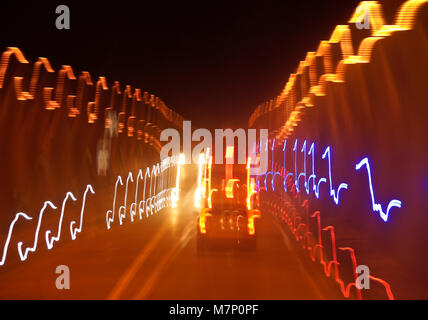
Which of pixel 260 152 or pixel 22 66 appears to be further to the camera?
pixel 260 152

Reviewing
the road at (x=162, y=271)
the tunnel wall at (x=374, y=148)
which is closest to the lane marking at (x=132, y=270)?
the road at (x=162, y=271)

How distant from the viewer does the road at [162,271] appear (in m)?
9.20

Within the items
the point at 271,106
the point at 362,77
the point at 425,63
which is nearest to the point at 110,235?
the point at 362,77

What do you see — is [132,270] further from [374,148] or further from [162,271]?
[374,148]

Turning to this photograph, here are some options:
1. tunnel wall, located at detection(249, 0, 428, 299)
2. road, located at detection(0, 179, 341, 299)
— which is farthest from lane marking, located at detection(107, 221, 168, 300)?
tunnel wall, located at detection(249, 0, 428, 299)

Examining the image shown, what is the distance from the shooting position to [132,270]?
1148 centimetres

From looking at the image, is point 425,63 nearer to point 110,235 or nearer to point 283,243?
point 283,243

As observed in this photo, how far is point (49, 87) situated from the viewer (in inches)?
567

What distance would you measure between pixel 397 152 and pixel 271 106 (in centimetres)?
2251

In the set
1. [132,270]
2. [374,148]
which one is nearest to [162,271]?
[132,270]

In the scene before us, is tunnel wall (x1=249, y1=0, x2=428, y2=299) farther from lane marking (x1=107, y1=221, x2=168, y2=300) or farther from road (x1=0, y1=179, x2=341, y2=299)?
lane marking (x1=107, y1=221, x2=168, y2=300)

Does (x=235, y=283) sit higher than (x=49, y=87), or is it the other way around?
(x=49, y=87)

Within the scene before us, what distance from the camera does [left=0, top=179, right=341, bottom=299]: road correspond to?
30.2 ft

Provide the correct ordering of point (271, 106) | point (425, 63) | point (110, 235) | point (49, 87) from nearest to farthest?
point (425, 63)
point (49, 87)
point (110, 235)
point (271, 106)
